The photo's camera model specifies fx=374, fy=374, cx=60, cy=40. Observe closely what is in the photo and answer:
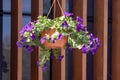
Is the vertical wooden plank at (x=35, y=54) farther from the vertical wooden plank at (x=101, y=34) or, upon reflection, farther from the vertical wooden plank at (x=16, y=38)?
the vertical wooden plank at (x=101, y=34)

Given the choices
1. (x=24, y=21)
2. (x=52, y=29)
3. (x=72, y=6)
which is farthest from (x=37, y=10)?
(x=52, y=29)

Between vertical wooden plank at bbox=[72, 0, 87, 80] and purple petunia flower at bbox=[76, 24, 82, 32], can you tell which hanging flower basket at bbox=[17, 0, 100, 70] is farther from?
vertical wooden plank at bbox=[72, 0, 87, 80]

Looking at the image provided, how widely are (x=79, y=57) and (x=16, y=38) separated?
85cm

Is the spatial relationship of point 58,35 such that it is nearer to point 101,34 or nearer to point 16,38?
point 16,38

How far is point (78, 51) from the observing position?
4695 mm

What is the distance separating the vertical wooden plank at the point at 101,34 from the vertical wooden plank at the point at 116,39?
10.6 inches

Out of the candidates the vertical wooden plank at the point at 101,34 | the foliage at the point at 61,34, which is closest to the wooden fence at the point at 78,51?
the vertical wooden plank at the point at 101,34

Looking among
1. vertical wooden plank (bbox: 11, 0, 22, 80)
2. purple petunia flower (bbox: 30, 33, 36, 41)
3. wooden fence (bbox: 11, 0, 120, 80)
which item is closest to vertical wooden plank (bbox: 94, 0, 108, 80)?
wooden fence (bbox: 11, 0, 120, 80)

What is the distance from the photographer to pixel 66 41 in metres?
2.86

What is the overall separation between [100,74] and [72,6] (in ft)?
3.28

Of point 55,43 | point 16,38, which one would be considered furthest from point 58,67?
point 55,43

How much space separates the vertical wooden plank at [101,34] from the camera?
484 cm

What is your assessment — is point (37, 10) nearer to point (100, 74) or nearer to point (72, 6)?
point (72, 6)

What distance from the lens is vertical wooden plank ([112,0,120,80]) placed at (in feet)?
16.6
